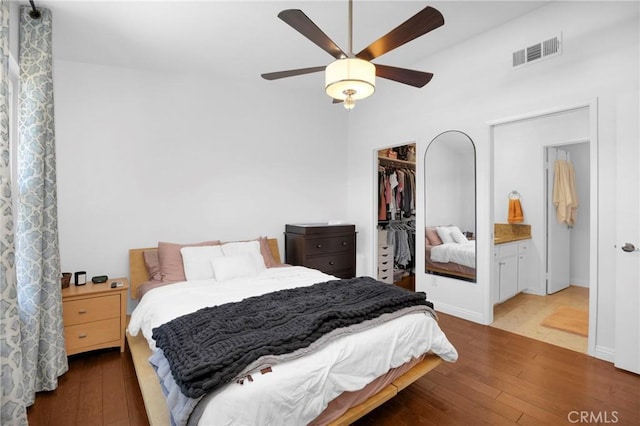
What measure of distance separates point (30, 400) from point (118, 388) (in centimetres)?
48

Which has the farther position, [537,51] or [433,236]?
[433,236]

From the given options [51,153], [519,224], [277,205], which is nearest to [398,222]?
[519,224]

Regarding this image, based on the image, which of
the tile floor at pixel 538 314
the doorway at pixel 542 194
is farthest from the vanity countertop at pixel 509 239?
the tile floor at pixel 538 314

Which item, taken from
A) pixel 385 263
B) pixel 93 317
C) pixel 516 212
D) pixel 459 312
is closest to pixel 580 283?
pixel 516 212

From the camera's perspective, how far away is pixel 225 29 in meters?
2.77

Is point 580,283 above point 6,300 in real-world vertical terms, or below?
below

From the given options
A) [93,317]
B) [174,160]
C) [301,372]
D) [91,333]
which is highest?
[174,160]

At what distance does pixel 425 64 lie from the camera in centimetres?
360

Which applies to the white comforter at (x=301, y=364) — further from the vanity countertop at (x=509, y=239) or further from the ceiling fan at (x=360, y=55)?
the vanity countertop at (x=509, y=239)

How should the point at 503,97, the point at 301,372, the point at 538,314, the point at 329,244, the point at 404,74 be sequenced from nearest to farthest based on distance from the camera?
the point at 301,372, the point at 404,74, the point at 503,97, the point at 538,314, the point at 329,244

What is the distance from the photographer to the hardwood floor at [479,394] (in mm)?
1828

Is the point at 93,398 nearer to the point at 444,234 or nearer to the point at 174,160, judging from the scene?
the point at 174,160

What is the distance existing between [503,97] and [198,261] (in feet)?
11.4

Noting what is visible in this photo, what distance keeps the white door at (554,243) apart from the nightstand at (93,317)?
5.26 meters
